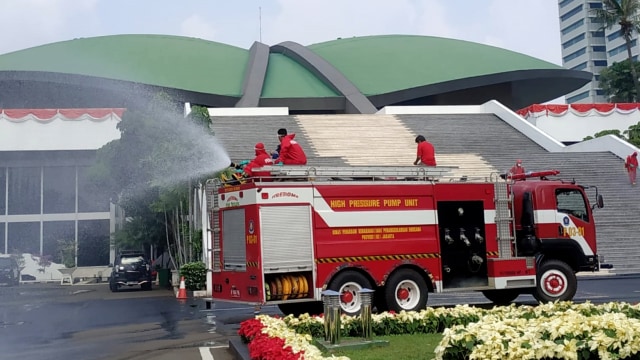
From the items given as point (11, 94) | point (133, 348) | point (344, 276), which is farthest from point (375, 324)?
point (11, 94)

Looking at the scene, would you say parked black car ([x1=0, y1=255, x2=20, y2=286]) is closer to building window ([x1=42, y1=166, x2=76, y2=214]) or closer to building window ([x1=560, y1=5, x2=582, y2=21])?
building window ([x1=42, y1=166, x2=76, y2=214])

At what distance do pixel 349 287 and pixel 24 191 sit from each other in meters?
32.4

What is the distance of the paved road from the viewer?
33.9 feet

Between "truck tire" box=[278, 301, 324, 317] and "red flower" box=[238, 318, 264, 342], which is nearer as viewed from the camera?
"red flower" box=[238, 318, 264, 342]

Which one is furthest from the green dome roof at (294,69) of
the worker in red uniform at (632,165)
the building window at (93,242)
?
the worker in red uniform at (632,165)

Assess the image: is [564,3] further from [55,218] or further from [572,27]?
[55,218]

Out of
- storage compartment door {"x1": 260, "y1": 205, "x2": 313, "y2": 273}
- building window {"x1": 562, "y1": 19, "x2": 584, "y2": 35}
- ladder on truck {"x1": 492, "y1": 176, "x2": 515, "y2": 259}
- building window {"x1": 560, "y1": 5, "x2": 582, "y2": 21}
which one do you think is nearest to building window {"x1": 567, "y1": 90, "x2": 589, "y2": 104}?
building window {"x1": 562, "y1": 19, "x2": 584, "y2": 35}

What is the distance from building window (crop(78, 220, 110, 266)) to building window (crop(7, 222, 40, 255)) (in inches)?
95.4

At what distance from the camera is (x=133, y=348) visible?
34.8 feet

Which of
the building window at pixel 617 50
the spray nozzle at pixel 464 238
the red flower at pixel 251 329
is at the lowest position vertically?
the red flower at pixel 251 329

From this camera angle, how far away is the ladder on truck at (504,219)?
13.6m

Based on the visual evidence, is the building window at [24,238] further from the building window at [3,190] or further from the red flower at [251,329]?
the red flower at [251,329]

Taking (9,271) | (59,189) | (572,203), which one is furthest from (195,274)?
(59,189)

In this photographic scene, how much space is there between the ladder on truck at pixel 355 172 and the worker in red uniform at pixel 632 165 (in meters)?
19.4
